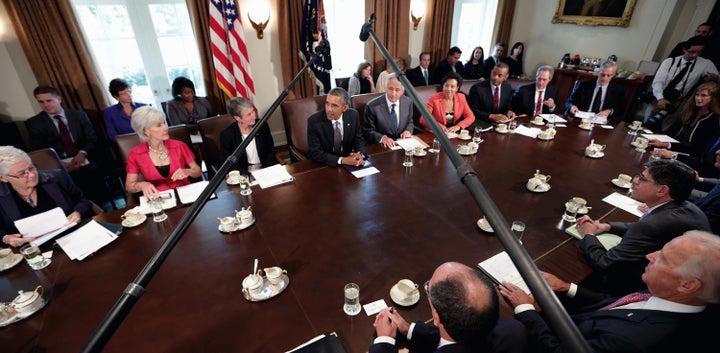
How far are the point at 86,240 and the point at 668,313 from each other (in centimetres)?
276

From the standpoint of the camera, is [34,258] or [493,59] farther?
[493,59]

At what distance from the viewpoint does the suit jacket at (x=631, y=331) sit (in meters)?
1.21

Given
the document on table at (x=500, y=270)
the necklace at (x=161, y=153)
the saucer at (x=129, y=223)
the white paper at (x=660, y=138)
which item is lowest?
the document on table at (x=500, y=270)

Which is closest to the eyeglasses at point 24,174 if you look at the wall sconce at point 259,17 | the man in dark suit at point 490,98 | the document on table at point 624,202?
the wall sconce at point 259,17

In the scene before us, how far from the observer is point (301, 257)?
5.41 feet

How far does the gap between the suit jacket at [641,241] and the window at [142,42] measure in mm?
5101

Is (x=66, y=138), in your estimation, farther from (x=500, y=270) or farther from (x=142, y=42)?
(x=500, y=270)

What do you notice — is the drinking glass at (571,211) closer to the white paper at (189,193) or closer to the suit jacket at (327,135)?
the suit jacket at (327,135)

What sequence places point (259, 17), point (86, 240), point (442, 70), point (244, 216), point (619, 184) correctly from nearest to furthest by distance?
point (86, 240) → point (244, 216) → point (619, 184) → point (259, 17) → point (442, 70)

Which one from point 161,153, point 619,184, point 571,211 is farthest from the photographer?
point 161,153

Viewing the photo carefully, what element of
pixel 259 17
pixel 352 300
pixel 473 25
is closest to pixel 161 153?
pixel 352 300

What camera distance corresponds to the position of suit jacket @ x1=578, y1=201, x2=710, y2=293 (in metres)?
1.62

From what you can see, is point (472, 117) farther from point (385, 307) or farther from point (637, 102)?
point (637, 102)

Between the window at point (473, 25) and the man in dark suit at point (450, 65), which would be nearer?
the man in dark suit at point (450, 65)
